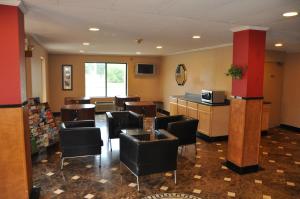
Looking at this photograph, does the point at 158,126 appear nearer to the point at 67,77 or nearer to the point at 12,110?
the point at 12,110

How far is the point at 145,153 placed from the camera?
3504 mm

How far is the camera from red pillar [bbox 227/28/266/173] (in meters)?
4.06

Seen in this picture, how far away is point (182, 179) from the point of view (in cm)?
394

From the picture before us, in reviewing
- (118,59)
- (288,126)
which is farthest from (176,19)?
(118,59)

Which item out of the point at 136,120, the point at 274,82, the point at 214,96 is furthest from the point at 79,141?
the point at 274,82

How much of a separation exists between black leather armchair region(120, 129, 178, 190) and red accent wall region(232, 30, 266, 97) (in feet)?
5.23

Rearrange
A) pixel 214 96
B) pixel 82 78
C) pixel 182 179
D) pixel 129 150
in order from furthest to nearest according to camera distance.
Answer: pixel 82 78 → pixel 214 96 → pixel 182 179 → pixel 129 150

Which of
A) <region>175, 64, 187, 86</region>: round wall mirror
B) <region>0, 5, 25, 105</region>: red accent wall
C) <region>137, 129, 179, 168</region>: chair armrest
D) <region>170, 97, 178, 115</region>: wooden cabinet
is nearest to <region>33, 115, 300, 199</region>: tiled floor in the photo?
<region>137, 129, 179, 168</region>: chair armrest

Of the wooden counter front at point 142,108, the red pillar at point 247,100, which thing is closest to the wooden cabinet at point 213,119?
the wooden counter front at point 142,108

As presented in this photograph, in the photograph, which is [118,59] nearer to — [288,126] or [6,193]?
[288,126]

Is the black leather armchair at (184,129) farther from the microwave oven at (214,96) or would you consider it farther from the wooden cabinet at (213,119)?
the microwave oven at (214,96)

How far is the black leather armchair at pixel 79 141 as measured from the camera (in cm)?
421

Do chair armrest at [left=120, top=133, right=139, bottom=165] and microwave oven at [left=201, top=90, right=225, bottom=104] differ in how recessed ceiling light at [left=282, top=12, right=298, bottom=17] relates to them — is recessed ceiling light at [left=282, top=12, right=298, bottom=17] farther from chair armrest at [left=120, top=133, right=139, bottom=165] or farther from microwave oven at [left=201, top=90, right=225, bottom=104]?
microwave oven at [left=201, top=90, right=225, bottom=104]

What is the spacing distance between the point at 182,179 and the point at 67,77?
752 cm
